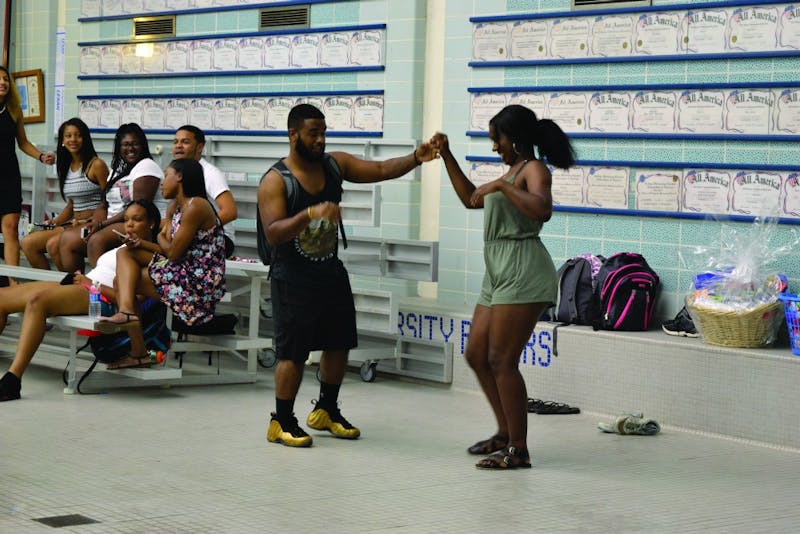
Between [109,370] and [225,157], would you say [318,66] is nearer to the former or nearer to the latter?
[225,157]

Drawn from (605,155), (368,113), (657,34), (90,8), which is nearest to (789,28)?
(657,34)

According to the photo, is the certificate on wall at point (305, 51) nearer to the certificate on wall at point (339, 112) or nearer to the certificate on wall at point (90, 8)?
the certificate on wall at point (339, 112)

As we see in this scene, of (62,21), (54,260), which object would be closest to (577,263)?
(54,260)

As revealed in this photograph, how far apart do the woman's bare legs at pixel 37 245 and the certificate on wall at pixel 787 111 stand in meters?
5.34

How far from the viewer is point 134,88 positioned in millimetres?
11641

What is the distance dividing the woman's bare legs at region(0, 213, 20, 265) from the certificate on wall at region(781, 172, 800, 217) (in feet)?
18.5

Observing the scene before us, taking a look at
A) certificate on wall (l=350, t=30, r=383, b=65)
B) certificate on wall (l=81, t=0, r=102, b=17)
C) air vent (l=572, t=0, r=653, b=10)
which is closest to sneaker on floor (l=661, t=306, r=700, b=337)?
air vent (l=572, t=0, r=653, b=10)

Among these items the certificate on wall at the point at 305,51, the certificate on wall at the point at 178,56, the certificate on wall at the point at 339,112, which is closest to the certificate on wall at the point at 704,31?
the certificate on wall at the point at 339,112

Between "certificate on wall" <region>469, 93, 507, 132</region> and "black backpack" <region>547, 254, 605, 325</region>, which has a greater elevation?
"certificate on wall" <region>469, 93, 507, 132</region>

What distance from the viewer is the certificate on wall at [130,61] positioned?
37.9ft

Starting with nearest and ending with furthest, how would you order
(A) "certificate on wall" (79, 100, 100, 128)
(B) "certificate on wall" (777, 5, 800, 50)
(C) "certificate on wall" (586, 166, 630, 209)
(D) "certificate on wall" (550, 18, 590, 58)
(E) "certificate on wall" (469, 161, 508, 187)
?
(B) "certificate on wall" (777, 5, 800, 50), (C) "certificate on wall" (586, 166, 630, 209), (D) "certificate on wall" (550, 18, 590, 58), (E) "certificate on wall" (469, 161, 508, 187), (A) "certificate on wall" (79, 100, 100, 128)

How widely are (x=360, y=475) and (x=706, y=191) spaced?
3035 millimetres

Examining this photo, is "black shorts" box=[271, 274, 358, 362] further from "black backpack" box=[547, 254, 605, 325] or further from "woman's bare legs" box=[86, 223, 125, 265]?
"woman's bare legs" box=[86, 223, 125, 265]

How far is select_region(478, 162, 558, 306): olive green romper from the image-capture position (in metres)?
6.12
